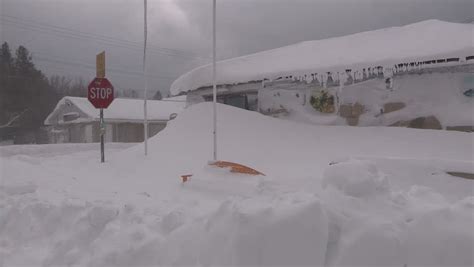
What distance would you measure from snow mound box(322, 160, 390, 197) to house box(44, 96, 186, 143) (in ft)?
79.0

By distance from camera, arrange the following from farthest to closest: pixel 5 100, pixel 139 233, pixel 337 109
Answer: pixel 5 100, pixel 337 109, pixel 139 233

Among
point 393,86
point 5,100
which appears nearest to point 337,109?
point 393,86

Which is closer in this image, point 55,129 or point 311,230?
point 311,230

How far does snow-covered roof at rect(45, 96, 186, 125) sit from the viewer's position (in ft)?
92.0

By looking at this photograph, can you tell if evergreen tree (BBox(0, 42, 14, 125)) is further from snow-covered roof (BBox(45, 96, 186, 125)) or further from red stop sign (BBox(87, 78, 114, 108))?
red stop sign (BBox(87, 78, 114, 108))

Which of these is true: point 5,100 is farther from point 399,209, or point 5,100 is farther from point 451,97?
point 399,209

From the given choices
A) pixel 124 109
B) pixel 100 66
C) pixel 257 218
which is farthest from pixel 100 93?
pixel 124 109

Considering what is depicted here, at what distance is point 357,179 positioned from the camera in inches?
136

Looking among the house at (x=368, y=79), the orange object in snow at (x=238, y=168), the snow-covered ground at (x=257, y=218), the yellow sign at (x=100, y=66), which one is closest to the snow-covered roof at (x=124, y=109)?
the house at (x=368, y=79)

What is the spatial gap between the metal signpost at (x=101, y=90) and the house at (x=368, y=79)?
11.9ft

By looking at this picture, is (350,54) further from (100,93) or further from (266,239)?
(266,239)

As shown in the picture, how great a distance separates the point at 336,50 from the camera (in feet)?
39.5

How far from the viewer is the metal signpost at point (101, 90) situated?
10.3 metres

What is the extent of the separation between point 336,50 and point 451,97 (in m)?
4.01
